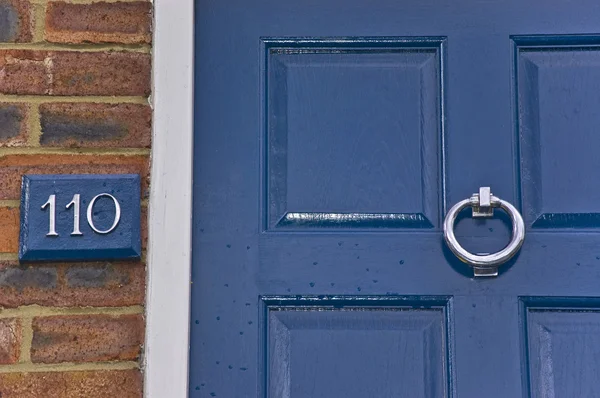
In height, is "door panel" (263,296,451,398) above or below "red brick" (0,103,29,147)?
below

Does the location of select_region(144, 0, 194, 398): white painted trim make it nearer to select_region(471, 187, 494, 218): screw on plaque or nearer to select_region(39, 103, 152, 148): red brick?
select_region(39, 103, 152, 148): red brick

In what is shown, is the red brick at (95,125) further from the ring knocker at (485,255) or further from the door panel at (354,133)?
the ring knocker at (485,255)

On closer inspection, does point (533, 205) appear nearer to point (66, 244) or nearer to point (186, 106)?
point (186, 106)

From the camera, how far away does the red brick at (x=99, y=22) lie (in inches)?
67.7

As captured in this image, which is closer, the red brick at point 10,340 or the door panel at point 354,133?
the red brick at point 10,340

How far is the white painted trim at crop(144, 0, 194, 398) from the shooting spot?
1.63m

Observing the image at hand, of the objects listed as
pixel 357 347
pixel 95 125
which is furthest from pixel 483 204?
pixel 95 125

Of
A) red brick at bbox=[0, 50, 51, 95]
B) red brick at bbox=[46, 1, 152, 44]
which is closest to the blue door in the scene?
red brick at bbox=[46, 1, 152, 44]

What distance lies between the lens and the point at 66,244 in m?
1.63

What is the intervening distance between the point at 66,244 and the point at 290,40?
2.01ft

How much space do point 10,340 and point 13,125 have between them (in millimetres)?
416

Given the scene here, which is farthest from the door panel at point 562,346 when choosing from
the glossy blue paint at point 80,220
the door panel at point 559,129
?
the glossy blue paint at point 80,220

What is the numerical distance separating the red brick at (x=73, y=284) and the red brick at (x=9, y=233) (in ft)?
0.10

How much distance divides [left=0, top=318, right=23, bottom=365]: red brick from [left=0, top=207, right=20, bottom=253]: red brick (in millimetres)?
135
